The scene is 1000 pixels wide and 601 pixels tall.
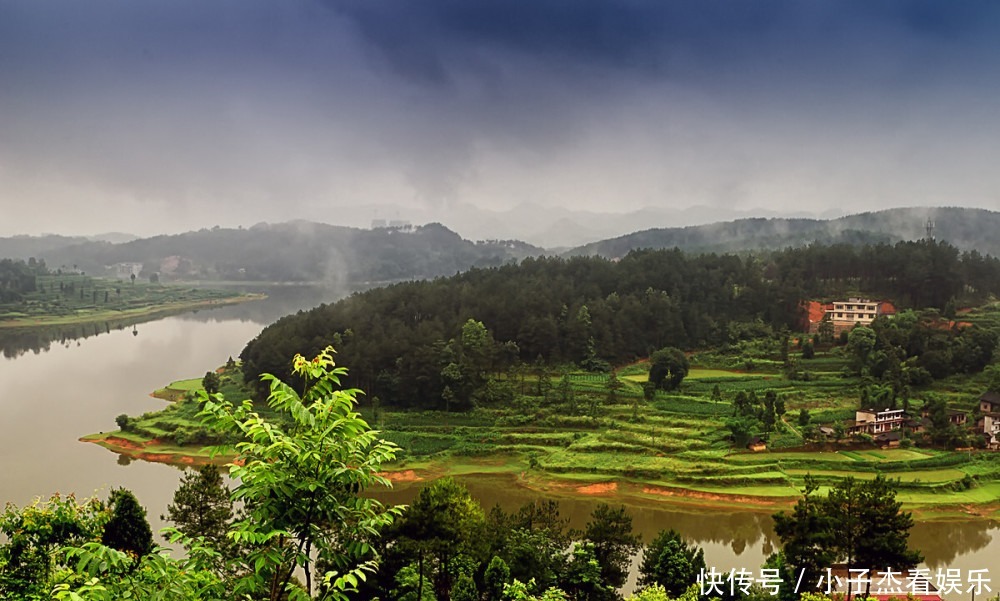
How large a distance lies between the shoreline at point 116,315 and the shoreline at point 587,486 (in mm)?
49182

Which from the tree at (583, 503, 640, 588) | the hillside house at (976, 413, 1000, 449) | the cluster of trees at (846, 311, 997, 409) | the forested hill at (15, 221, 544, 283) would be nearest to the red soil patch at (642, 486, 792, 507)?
the tree at (583, 503, 640, 588)

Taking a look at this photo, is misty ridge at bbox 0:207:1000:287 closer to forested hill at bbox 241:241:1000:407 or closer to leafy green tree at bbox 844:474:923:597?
forested hill at bbox 241:241:1000:407

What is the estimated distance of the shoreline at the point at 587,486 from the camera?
2003 cm

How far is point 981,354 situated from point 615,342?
18.2m

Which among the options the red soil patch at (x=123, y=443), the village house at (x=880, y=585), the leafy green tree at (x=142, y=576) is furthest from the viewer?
the red soil patch at (x=123, y=443)

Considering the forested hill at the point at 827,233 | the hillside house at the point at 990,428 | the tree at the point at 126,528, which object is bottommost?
the hillside house at the point at 990,428

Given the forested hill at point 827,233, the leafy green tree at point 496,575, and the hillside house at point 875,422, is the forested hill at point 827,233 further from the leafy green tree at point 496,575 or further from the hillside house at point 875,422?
the leafy green tree at point 496,575

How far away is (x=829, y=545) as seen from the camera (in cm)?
1191

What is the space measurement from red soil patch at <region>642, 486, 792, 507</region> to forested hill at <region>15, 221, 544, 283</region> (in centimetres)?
10820

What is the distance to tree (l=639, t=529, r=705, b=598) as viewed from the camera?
40.1 ft

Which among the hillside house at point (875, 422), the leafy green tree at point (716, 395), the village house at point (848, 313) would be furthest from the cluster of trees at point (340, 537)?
the village house at point (848, 313)

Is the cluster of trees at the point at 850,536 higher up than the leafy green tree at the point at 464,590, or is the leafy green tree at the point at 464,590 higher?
the cluster of trees at the point at 850,536

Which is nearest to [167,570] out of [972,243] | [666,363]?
[666,363]

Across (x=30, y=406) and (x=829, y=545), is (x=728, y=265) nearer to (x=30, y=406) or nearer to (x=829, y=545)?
(x=829, y=545)
